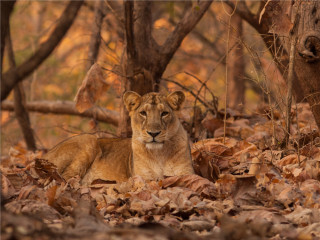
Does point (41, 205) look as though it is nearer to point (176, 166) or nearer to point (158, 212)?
point (158, 212)

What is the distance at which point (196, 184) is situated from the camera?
15.0 ft

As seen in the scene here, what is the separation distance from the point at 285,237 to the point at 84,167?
3.69 m

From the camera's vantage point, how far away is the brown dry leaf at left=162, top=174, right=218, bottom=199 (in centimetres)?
437

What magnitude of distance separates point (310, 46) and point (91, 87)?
2929 millimetres

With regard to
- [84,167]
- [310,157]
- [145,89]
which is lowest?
[84,167]

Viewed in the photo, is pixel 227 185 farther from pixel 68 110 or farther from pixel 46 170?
pixel 68 110

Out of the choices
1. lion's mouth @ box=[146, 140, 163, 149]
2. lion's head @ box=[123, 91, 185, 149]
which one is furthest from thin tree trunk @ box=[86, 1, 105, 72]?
lion's mouth @ box=[146, 140, 163, 149]

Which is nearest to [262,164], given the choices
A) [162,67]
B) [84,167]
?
[84,167]

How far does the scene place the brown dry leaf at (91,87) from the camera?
21.8 feet

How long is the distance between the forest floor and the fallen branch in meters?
3.83

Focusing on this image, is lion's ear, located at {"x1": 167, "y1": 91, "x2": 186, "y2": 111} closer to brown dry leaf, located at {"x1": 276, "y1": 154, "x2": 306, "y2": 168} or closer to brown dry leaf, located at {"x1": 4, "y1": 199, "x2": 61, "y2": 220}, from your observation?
brown dry leaf, located at {"x1": 276, "y1": 154, "x2": 306, "y2": 168}

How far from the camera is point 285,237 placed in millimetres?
3230

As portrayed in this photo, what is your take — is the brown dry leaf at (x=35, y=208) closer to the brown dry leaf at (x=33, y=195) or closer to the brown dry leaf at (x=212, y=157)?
the brown dry leaf at (x=33, y=195)

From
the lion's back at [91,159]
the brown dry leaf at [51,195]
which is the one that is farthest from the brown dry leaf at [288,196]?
the lion's back at [91,159]
